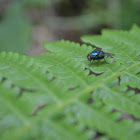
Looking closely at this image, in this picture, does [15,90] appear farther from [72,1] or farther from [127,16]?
[72,1]

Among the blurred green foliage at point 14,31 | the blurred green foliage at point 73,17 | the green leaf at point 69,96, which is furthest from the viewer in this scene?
the blurred green foliage at point 73,17

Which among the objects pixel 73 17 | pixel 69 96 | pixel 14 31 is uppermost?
pixel 73 17

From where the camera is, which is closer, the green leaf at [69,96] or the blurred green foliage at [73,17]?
the green leaf at [69,96]

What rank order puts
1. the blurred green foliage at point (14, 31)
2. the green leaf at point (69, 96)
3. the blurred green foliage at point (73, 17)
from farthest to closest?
1. the blurred green foliage at point (73, 17)
2. the blurred green foliage at point (14, 31)
3. the green leaf at point (69, 96)

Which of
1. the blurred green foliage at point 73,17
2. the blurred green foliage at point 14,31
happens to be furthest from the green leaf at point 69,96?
the blurred green foliage at point 73,17

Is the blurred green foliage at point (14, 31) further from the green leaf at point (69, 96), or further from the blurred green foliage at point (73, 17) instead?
the green leaf at point (69, 96)

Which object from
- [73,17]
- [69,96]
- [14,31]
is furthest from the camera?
[73,17]

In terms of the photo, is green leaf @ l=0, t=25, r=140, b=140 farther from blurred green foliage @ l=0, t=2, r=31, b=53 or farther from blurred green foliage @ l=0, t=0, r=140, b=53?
blurred green foliage @ l=0, t=0, r=140, b=53

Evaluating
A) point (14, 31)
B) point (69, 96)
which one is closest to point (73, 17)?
point (14, 31)

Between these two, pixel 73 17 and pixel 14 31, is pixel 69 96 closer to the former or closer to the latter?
pixel 14 31
